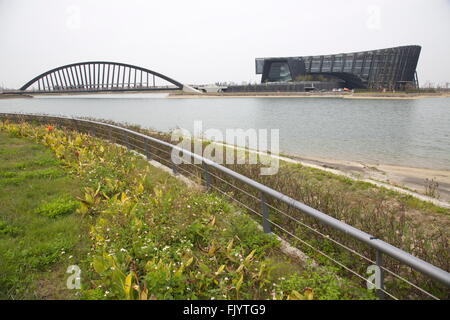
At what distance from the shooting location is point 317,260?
3877mm

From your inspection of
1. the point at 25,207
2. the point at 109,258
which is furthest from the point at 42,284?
the point at 25,207

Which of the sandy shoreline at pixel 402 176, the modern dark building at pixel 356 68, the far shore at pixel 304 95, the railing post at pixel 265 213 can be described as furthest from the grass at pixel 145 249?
the modern dark building at pixel 356 68

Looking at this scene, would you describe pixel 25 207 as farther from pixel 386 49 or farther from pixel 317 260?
pixel 386 49

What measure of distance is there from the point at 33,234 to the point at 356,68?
429 ft

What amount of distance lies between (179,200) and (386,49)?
12498cm

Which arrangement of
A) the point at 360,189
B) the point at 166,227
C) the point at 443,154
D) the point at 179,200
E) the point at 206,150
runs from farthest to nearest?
the point at 443,154 < the point at 206,150 < the point at 360,189 < the point at 179,200 < the point at 166,227

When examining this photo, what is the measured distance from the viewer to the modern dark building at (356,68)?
105438 mm

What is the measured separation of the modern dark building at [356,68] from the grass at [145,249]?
385 ft

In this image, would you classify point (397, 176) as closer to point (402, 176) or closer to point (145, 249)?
point (402, 176)

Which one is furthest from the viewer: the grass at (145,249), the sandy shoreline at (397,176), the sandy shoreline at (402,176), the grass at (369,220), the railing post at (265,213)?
the sandy shoreline at (402,176)

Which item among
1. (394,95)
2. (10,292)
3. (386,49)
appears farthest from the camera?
(386,49)

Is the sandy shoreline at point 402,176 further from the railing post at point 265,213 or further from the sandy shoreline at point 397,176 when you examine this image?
the railing post at point 265,213

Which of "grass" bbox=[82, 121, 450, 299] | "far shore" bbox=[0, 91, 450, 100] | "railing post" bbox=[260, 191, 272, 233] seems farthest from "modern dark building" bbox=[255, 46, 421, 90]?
"railing post" bbox=[260, 191, 272, 233]
